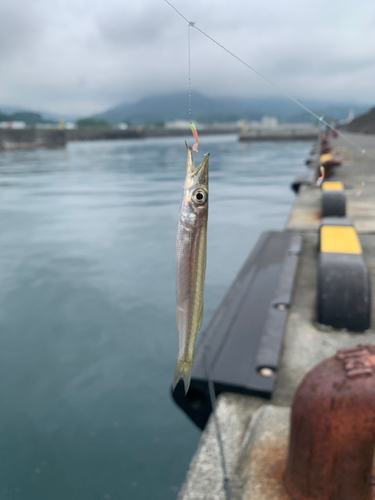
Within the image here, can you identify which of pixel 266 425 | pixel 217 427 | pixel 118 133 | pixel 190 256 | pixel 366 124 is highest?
pixel 118 133

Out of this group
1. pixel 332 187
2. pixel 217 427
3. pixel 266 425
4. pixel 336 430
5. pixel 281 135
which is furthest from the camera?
pixel 281 135

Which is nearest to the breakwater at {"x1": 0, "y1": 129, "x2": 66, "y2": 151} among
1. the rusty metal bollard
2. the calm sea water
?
the calm sea water

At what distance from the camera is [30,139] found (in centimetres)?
8025

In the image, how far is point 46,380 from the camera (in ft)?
22.0

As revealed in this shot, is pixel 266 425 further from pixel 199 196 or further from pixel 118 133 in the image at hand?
pixel 118 133

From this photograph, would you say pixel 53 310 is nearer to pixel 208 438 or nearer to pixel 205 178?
pixel 208 438

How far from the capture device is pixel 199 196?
4.52 feet

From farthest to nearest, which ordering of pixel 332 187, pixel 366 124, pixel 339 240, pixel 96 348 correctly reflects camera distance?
pixel 366 124 < pixel 332 187 < pixel 96 348 < pixel 339 240

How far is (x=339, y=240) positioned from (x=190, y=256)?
18.9 ft

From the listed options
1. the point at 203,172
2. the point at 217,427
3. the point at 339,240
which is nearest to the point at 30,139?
the point at 339,240

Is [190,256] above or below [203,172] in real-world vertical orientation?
below

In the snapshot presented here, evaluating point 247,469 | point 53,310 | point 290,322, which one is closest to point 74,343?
point 53,310

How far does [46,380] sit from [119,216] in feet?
38.7

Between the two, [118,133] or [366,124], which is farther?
[118,133]
